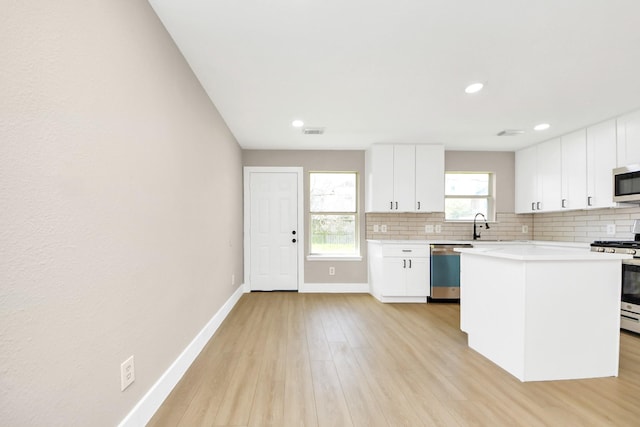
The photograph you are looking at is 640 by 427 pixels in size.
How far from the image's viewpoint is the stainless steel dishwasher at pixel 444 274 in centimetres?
418

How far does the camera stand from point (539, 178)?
438 cm

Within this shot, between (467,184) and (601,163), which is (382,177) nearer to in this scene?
(467,184)

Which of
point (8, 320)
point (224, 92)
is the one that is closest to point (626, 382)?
point (8, 320)

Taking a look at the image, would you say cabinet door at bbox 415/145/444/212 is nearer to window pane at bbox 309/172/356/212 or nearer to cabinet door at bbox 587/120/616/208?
window pane at bbox 309/172/356/212

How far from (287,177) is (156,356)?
133 inches

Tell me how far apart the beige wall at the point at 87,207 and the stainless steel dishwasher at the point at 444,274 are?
3375mm

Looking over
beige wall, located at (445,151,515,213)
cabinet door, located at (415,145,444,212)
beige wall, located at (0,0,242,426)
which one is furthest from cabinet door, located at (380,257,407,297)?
beige wall, located at (0,0,242,426)

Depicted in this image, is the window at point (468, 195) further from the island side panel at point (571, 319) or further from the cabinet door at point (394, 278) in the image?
the island side panel at point (571, 319)

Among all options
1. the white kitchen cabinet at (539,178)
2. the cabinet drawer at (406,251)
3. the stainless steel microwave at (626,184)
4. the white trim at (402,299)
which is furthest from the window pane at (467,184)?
the white trim at (402,299)

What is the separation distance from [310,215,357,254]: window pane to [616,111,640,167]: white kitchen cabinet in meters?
3.34

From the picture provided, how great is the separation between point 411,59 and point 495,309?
205 cm

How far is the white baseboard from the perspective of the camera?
1521 mm

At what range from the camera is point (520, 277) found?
2066 millimetres

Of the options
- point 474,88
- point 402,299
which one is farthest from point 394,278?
point 474,88
